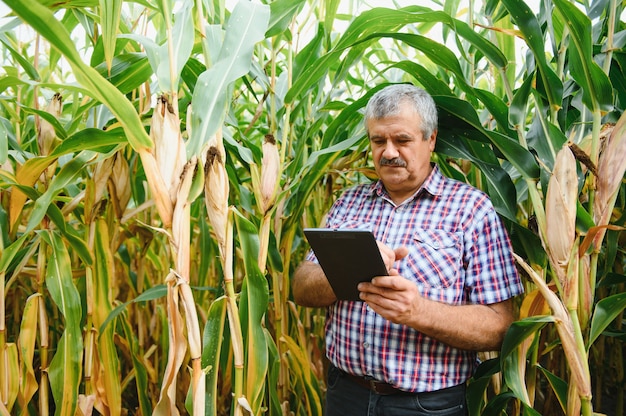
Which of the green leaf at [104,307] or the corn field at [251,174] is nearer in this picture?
the corn field at [251,174]

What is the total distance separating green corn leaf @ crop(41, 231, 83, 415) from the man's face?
0.70 metres

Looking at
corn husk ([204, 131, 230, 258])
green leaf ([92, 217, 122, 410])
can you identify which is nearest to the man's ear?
corn husk ([204, 131, 230, 258])

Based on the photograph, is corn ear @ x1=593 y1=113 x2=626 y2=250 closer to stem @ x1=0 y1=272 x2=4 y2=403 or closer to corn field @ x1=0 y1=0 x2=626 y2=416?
corn field @ x1=0 y1=0 x2=626 y2=416

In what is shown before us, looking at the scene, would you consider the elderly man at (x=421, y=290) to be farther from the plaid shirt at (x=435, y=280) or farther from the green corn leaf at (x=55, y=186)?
the green corn leaf at (x=55, y=186)

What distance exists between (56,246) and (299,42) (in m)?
0.79

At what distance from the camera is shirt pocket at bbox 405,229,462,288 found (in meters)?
1.00

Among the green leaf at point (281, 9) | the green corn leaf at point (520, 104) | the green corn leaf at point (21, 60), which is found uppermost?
the green leaf at point (281, 9)

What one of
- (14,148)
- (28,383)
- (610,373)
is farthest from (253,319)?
(610,373)

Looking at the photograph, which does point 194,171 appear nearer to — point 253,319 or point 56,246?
point 253,319

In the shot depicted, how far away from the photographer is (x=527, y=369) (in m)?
1.01

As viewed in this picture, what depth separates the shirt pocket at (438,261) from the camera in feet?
3.28

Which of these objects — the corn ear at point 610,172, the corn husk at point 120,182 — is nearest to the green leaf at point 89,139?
the corn husk at point 120,182

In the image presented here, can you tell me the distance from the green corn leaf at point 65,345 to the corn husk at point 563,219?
910mm

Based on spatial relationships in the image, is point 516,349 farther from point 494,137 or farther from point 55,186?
point 55,186
